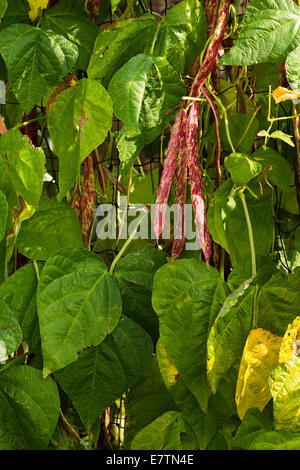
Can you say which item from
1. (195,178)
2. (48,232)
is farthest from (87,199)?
(195,178)

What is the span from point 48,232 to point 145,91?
9.0 inches

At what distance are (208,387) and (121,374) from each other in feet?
0.36

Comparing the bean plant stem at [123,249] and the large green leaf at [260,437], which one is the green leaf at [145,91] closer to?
the bean plant stem at [123,249]

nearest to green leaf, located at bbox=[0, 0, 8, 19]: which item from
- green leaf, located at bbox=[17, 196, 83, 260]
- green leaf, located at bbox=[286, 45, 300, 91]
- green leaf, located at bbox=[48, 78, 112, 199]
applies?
green leaf, located at bbox=[48, 78, 112, 199]

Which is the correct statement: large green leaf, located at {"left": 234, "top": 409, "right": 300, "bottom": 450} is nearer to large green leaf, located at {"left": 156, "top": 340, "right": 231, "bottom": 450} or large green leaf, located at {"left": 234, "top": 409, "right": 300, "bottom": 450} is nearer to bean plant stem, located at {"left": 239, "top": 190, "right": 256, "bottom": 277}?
large green leaf, located at {"left": 156, "top": 340, "right": 231, "bottom": 450}

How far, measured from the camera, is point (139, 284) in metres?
0.76

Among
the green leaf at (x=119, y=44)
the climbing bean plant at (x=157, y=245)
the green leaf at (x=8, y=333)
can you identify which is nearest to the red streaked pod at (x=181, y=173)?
the climbing bean plant at (x=157, y=245)

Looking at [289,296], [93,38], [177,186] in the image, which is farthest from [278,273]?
[93,38]

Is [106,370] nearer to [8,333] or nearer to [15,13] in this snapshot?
[8,333]

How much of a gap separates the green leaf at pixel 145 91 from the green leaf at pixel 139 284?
0.54 ft

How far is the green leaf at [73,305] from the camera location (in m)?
0.71

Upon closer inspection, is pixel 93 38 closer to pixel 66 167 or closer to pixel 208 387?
pixel 66 167

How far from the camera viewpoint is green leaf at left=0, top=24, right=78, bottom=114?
29.9 inches
